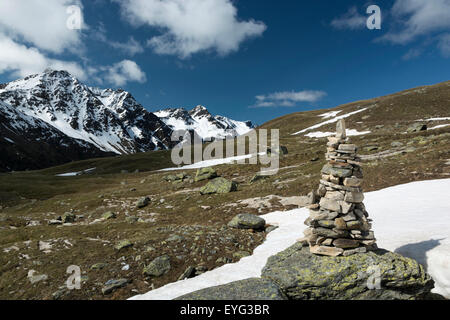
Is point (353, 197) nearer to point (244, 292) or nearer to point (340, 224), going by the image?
point (340, 224)

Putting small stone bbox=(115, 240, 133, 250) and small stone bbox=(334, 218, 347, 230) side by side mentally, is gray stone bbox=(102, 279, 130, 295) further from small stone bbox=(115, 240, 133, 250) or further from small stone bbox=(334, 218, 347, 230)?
small stone bbox=(334, 218, 347, 230)

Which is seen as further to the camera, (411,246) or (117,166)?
(117,166)

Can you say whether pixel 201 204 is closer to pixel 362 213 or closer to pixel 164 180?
pixel 362 213

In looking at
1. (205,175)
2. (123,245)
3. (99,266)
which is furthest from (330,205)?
(205,175)

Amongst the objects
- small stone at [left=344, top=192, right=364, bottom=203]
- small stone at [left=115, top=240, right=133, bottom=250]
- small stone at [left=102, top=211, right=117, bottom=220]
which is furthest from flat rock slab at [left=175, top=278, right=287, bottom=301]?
small stone at [left=102, top=211, right=117, bottom=220]

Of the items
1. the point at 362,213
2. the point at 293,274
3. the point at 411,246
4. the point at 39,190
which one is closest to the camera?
the point at 293,274

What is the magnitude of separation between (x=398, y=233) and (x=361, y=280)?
280 inches

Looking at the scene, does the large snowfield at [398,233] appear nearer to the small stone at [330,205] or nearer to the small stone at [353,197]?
the small stone at [330,205]

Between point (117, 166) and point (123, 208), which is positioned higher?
point (117, 166)

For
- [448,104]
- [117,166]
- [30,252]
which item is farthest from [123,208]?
[448,104]

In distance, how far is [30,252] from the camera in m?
16.7

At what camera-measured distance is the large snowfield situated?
36.2 ft

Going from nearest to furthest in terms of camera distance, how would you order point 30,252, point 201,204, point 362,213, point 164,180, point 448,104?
point 362,213 → point 30,252 → point 201,204 → point 164,180 → point 448,104

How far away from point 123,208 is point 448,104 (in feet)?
362
